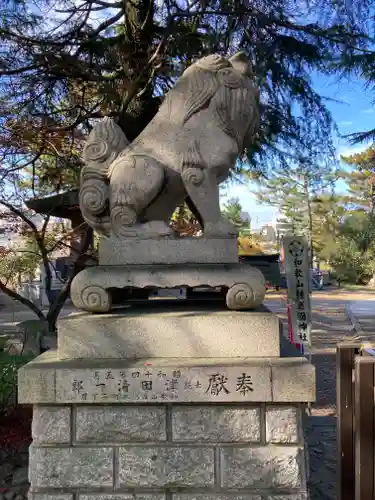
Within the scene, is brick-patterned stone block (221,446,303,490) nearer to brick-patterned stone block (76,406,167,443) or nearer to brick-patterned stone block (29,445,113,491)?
brick-patterned stone block (76,406,167,443)

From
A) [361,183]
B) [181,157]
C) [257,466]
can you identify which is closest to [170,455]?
[257,466]

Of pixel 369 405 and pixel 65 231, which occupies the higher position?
pixel 65 231

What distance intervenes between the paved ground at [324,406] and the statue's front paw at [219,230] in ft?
7.93

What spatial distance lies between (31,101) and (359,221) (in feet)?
87.1

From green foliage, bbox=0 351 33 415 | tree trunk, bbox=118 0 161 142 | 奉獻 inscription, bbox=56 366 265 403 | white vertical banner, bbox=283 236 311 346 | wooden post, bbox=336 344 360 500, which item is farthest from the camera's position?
white vertical banner, bbox=283 236 311 346

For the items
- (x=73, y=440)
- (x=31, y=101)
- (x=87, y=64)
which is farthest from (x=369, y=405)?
(x=31, y=101)

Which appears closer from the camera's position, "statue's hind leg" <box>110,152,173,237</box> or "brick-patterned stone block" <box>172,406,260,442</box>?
"brick-patterned stone block" <box>172,406,260,442</box>

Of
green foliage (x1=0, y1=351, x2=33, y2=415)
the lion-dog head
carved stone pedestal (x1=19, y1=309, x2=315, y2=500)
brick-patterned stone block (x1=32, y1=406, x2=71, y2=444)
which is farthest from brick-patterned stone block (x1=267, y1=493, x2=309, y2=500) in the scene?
green foliage (x1=0, y1=351, x2=33, y2=415)

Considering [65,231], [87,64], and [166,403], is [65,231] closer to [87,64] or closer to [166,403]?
[87,64]

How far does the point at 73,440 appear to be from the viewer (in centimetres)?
231

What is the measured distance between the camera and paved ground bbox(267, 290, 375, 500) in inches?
157

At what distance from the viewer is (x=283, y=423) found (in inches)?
89.7

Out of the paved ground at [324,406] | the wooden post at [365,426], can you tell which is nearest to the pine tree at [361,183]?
the paved ground at [324,406]

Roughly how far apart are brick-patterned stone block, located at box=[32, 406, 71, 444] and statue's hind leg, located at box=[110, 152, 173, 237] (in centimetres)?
99
